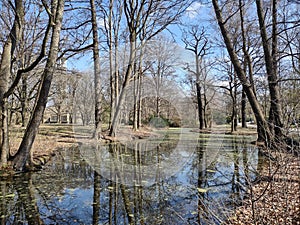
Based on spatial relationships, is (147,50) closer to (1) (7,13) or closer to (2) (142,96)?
(2) (142,96)

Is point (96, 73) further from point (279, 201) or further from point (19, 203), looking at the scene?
point (279, 201)

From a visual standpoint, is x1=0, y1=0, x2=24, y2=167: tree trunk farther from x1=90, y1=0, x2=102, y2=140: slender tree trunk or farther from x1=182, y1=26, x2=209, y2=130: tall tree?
x1=182, y1=26, x2=209, y2=130: tall tree

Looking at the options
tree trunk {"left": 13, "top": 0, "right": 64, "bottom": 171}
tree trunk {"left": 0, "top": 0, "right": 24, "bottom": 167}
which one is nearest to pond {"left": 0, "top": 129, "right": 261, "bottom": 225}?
tree trunk {"left": 13, "top": 0, "right": 64, "bottom": 171}

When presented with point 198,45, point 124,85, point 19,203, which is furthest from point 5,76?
point 198,45

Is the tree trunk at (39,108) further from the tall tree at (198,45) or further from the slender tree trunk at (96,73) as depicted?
the tall tree at (198,45)

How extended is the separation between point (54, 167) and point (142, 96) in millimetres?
8657

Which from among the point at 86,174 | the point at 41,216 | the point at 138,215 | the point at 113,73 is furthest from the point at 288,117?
the point at 113,73

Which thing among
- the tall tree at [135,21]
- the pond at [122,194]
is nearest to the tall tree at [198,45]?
the tall tree at [135,21]

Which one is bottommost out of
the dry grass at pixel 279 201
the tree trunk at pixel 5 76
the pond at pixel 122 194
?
the pond at pixel 122 194

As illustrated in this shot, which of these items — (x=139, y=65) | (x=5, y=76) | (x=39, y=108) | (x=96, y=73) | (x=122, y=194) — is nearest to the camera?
Answer: (x=122, y=194)

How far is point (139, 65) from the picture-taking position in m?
12.6

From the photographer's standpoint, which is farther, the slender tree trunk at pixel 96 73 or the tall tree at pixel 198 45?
the tall tree at pixel 198 45

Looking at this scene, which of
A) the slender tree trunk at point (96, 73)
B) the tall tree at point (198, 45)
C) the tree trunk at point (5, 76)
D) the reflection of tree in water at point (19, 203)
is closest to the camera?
the reflection of tree in water at point (19, 203)

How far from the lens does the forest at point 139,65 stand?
4.75m
